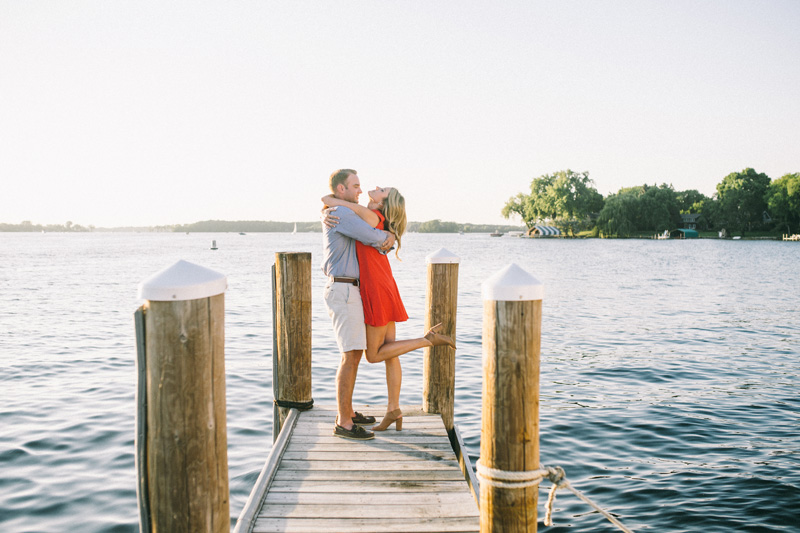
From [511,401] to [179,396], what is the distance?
1.51 meters

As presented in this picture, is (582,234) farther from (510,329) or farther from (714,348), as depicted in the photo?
(510,329)

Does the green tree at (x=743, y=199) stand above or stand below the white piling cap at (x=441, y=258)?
above

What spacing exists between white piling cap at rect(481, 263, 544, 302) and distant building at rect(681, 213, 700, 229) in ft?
471

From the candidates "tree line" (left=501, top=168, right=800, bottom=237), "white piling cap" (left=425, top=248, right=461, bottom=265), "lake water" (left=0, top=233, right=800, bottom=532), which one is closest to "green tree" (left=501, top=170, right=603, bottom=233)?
"tree line" (left=501, top=168, right=800, bottom=237)

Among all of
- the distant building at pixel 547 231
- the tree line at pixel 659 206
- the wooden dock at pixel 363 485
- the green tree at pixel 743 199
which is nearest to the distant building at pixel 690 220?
the tree line at pixel 659 206

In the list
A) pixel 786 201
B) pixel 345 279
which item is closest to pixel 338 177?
pixel 345 279

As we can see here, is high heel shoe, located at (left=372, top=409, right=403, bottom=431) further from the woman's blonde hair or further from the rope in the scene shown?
the woman's blonde hair

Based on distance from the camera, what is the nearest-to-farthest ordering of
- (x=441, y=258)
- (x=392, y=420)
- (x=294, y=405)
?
(x=392, y=420)
(x=441, y=258)
(x=294, y=405)

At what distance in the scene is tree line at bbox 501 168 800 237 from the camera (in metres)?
107

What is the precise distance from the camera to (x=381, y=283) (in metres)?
4.97

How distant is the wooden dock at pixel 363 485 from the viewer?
3.79 m

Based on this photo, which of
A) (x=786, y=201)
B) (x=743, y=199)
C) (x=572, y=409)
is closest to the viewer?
(x=572, y=409)

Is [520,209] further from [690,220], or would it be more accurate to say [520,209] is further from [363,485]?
[363,485]

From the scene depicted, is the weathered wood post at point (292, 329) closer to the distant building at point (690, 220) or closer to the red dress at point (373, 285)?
the red dress at point (373, 285)
